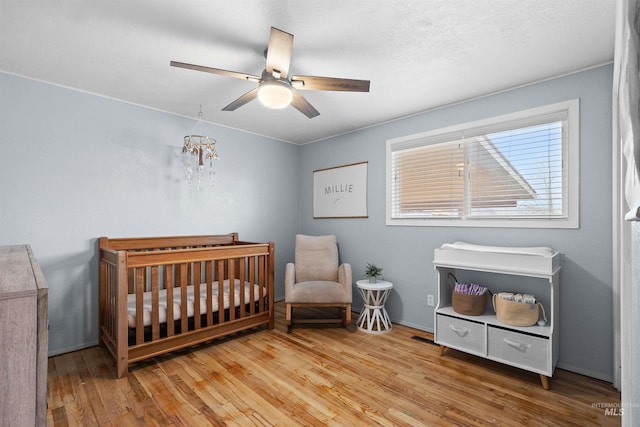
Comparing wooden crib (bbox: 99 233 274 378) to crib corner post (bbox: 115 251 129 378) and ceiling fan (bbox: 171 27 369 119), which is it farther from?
ceiling fan (bbox: 171 27 369 119)

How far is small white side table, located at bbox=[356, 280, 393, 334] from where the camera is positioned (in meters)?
3.11

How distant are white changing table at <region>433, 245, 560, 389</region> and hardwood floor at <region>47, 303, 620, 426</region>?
6.4 inches

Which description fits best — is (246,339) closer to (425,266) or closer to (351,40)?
(425,266)

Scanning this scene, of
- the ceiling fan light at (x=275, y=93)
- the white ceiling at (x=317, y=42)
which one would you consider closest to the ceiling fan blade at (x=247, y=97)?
the ceiling fan light at (x=275, y=93)

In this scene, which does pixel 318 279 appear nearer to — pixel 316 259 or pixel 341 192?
pixel 316 259

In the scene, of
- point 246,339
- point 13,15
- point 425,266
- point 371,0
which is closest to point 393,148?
point 425,266

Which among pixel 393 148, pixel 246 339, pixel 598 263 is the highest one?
pixel 393 148

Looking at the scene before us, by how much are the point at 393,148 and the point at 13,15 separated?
3078mm

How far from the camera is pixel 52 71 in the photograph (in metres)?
2.32

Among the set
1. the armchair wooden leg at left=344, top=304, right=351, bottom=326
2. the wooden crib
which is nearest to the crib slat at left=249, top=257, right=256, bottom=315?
the wooden crib

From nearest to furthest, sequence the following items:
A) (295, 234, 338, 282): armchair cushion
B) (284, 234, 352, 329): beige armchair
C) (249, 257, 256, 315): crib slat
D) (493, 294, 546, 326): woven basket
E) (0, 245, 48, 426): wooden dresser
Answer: (0, 245, 48, 426): wooden dresser < (493, 294, 546, 326): woven basket < (249, 257, 256, 315): crib slat < (284, 234, 352, 329): beige armchair < (295, 234, 338, 282): armchair cushion

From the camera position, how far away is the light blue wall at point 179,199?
7.27 feet

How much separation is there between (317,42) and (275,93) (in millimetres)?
420

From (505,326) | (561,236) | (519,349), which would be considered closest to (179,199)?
(505,326)
